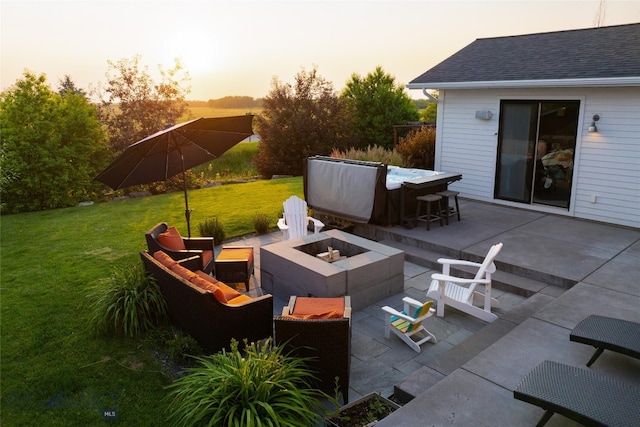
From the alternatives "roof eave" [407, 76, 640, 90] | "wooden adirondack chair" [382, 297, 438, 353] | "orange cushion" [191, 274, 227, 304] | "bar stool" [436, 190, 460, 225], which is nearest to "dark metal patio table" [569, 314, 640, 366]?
"wooden adirondack chair" [382, 297, 438, 353]

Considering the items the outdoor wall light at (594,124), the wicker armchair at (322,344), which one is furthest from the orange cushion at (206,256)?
the outdoor wall light at (594,124)

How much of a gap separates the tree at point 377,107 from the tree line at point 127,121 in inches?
1.7

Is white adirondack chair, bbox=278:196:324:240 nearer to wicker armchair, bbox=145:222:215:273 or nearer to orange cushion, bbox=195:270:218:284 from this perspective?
wicker armchair, bbox=145:222:215:273

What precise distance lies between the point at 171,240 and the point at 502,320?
3963 millimetres

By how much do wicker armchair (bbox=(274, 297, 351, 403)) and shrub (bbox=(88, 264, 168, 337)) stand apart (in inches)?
72.4

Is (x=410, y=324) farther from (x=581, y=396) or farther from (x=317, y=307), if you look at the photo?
(x=581, y=396)

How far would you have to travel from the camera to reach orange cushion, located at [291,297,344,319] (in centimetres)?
407

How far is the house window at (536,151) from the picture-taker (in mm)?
8367

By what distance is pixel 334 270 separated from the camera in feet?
16.3

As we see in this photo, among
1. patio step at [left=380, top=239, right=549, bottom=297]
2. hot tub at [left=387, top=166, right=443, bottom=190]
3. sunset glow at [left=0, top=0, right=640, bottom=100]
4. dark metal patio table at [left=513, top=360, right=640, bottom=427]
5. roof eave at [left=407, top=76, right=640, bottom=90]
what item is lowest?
patio step at [left=380, top=239, right=549, bottom=297]

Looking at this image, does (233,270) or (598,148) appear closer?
(233,270)

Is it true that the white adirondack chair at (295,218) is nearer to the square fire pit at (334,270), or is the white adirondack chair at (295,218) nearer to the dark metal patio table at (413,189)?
the square fire pit at (334,270)

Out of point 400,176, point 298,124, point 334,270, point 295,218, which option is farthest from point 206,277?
point 298,124

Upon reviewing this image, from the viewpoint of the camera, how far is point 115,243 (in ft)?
25.4
